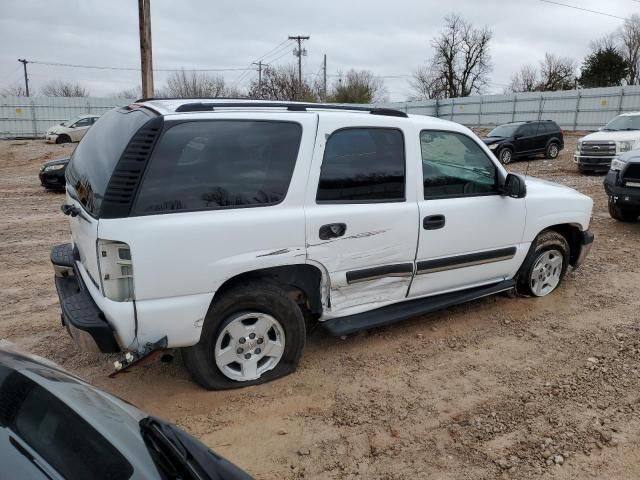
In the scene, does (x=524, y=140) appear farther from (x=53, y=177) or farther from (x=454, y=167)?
(x=454, y=167)

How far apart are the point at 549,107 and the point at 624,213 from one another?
25275mm

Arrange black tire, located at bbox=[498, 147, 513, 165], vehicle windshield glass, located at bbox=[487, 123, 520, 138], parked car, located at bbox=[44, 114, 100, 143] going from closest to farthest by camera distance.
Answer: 1. black tire, located at bbox=[498, 147, 513, 165]
2. vehicle windshield glass, located at bbox=[487, 123, 520, 138]
3. parked car, located at bbox=[44, 114, 100, 143]

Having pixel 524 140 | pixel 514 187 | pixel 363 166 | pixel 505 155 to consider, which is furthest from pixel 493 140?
pixel 363 166

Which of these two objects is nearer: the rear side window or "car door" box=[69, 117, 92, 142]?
the rear side window

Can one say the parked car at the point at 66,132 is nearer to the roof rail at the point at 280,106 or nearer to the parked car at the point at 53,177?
the parked car at the point at 53,177

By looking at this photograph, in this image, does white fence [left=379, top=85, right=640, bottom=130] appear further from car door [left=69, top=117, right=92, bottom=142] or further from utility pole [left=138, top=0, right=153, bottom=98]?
utility pole [left=138, top=0, right=153, bottom=98]

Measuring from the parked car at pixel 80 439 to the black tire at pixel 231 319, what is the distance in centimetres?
119

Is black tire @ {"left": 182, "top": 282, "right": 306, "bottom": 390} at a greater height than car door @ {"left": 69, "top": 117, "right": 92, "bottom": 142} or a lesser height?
lesser

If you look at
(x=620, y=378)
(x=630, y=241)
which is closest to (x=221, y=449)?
(x=620, y=378)

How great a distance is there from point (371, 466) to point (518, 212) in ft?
9.01

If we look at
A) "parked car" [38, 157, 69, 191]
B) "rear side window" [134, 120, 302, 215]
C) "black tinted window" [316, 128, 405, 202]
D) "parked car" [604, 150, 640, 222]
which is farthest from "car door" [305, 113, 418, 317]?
"parked car" [38, 157, 69, 191]

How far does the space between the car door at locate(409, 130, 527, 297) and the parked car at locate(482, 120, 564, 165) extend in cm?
1390

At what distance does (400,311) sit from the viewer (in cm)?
400

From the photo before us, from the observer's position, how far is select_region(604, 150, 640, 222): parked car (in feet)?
24.1
